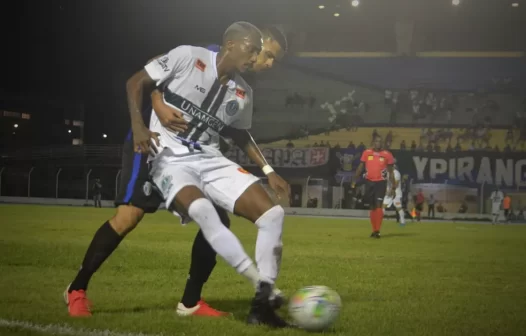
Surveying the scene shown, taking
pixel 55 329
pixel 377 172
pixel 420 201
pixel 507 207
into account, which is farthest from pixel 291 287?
pixel 507 207

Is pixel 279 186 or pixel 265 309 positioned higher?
pixel 279 186

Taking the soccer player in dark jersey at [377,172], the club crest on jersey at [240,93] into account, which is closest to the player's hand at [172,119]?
the club crest on jersey at [240,93]

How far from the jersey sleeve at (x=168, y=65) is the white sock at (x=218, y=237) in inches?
36.2

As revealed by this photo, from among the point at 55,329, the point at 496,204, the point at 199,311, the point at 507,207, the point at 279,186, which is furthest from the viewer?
the point at 507,207

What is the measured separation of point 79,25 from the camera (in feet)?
138

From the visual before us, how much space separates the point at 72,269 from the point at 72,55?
39206 mm

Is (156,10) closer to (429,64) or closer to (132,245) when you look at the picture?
(429,64)

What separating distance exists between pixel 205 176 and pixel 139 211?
1.80ft

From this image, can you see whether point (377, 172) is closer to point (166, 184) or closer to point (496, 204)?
point (166, 184)

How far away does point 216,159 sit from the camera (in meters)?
5.10

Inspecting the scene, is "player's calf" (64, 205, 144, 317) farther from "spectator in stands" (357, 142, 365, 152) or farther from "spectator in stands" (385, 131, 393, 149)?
"spectator in stands" (385, 131, 393, 149)

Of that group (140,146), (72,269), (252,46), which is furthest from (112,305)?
(72,269)

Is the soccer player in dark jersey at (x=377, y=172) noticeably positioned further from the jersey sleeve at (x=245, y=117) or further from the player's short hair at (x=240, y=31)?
the player's short hair at (x=240, y=31)

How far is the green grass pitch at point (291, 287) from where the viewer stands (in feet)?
15.8
